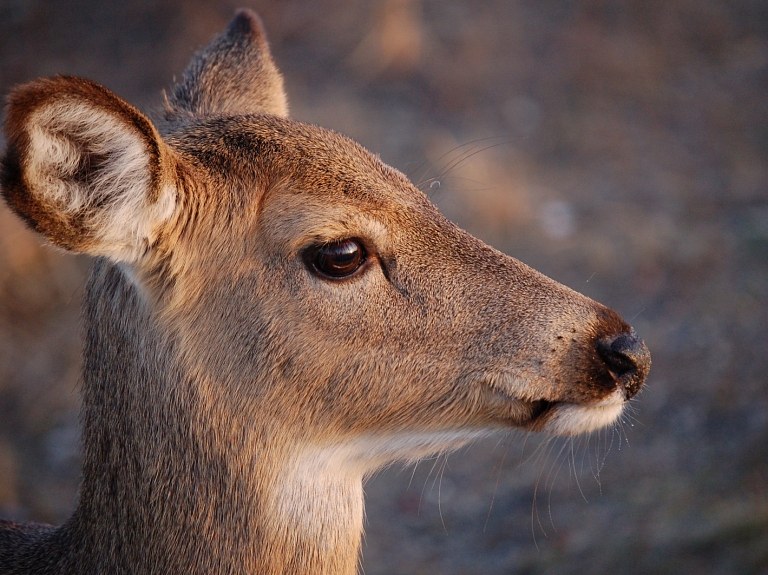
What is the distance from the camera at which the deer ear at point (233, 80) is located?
3.55 m

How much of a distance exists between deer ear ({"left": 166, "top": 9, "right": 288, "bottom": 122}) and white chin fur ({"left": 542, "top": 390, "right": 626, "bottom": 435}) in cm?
184

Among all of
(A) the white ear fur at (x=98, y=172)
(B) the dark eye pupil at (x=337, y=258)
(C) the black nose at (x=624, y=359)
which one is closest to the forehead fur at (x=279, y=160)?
(B) the dark eye pupil at (x=337, y=258)

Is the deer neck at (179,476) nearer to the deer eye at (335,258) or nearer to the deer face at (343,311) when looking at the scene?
the deer face at (343,311)

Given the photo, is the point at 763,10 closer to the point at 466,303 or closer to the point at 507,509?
the point at 507,509

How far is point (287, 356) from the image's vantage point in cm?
269

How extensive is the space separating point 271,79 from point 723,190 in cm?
717

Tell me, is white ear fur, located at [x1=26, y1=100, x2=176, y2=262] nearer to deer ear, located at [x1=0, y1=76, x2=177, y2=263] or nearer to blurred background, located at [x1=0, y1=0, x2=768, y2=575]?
deer ear, located at [x1=0, y1=76, x2=177, y2=263]

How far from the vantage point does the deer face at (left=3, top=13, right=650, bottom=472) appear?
2676mm

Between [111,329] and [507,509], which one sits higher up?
[507,509]

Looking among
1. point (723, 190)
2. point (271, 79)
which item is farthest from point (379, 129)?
point (271, 79)

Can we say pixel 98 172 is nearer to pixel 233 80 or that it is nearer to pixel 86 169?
pixel 86 169

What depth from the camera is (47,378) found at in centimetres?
717

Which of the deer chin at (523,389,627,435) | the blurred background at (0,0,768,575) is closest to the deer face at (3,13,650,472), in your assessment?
the deer chin at (523,389,627,435)

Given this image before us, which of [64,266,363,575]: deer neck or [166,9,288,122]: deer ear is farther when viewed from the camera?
[166,9,288,122]: deer ear
